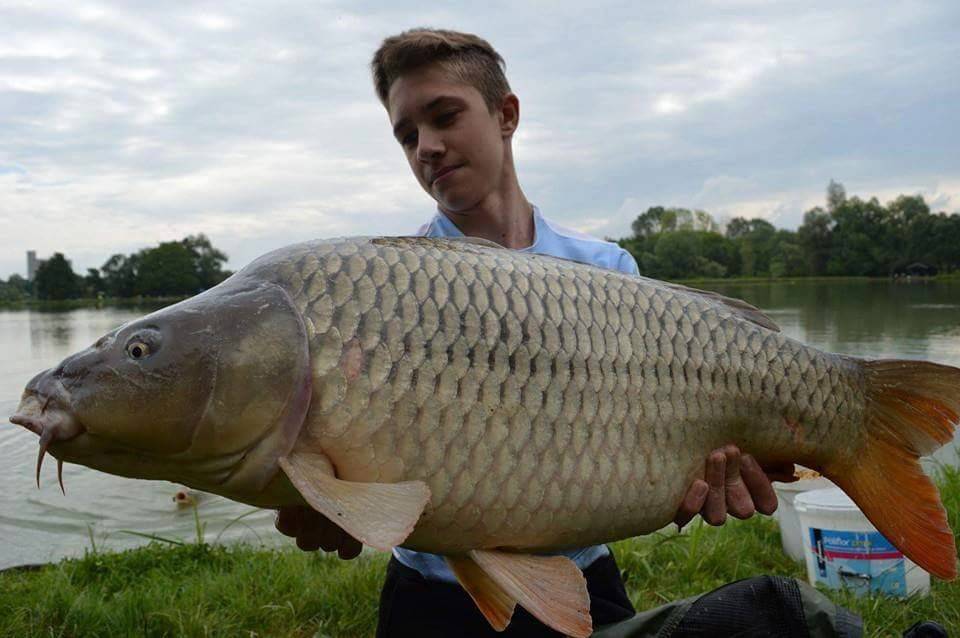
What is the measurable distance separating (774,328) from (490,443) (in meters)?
0.65

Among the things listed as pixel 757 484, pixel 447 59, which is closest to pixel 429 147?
pixel 447 59

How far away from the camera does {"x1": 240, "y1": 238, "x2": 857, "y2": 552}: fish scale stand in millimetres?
1093

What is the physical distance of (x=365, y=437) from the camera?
1.07 meters

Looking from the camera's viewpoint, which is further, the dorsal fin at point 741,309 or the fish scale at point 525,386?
the dorsal fin at point 741,309

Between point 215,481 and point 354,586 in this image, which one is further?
point 354,586

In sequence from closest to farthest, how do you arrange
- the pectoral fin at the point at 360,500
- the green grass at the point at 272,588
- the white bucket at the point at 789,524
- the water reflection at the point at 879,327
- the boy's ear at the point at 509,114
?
the pectoral fin at the point at 360,500 → the boy's ear at the point at 509,114 → the green grass at the point at 272,588 → the white bucket at the point at 789,524 → the water reflection at the point at 879,327

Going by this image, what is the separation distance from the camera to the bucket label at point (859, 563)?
7.75 ft

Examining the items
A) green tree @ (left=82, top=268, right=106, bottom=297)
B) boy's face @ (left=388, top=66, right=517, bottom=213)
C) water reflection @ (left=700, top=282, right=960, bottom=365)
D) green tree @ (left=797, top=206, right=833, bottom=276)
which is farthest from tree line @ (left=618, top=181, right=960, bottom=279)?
boy's face @ (left=388, top=66, right=517, bottom=213)

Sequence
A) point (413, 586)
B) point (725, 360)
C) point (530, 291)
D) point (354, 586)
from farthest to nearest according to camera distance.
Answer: point (354, 586)
point (413, 586)
point (725, 360)
point (530, 291)

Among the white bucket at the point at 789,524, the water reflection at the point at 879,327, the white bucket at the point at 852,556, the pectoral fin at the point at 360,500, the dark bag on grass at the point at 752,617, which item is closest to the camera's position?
the pectoral fin at the point at 360,500

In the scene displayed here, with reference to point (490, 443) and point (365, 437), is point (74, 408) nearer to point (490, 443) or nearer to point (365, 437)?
point (365, 437)

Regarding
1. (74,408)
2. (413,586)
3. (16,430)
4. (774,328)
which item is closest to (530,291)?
(774,328)

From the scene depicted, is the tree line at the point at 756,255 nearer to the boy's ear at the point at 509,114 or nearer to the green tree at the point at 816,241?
the green tree at the point at 816,241

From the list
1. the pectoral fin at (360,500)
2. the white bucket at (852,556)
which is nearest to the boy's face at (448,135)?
the pectoral fin at (360,500)
